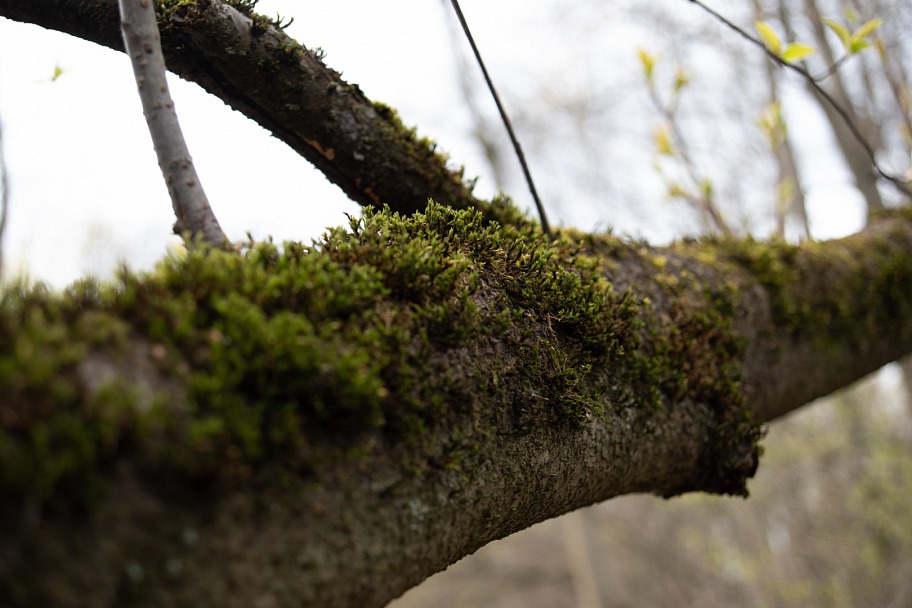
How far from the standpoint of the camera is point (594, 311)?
140 cm

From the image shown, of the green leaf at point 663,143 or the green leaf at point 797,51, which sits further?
the green leaf at point 663,143

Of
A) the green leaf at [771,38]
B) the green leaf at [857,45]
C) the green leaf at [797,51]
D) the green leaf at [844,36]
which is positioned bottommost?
→ the green leaf at [797,51]

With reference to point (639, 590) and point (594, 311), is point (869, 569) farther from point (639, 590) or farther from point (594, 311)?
point (594, 311)

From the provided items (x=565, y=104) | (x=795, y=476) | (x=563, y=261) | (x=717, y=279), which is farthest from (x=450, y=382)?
(x=565, y=104)

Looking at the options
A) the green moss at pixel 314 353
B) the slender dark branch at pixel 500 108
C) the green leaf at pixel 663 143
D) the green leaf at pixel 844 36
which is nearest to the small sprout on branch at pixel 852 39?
the green leaf at pixel 844 36

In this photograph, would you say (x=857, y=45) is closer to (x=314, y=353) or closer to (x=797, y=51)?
(x=797, y=51)

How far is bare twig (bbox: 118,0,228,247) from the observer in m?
1.12

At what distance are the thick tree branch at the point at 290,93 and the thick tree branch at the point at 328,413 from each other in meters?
0.43

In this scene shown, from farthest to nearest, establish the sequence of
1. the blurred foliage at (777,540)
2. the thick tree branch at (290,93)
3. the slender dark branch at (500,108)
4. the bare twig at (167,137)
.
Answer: the blurred foliage at (777,540) < the slender dark branch at (500,108) < the thick tree branch at (290,93) < the bare twig at (167,137)

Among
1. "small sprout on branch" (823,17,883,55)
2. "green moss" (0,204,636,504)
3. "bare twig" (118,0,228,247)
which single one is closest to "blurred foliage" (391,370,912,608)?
"small sprout on branch" (823,17,883,55)

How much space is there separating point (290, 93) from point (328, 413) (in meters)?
1.01

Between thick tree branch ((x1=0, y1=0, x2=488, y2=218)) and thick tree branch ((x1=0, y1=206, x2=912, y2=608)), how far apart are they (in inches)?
16.8

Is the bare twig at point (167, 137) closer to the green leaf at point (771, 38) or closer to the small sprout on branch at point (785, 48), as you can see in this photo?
the small sprout on branch at point (785, 48)

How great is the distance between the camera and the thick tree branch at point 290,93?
1449 millimetres
